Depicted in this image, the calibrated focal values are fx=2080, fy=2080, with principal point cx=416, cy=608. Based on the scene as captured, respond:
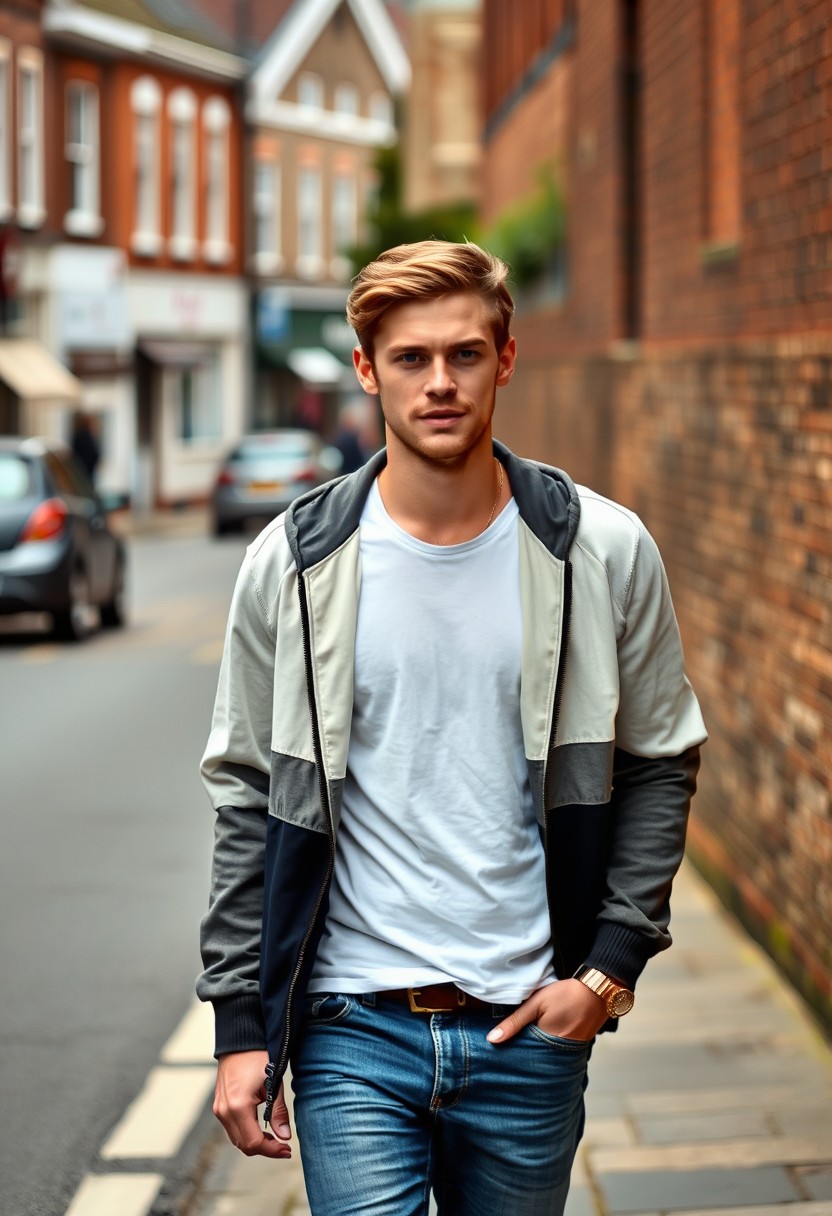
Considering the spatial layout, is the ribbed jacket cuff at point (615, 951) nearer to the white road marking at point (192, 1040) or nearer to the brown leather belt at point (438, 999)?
the brown leather belt at point (438, 999)

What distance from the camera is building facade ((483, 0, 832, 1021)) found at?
6.06 meters

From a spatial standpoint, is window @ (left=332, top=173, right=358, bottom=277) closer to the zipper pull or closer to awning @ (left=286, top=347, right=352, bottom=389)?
awning @ (left=286, top=347, right=352, bottom=389)

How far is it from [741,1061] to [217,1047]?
295cm

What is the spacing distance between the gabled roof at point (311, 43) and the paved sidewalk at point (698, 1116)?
39818mm

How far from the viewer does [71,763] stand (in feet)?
36.2

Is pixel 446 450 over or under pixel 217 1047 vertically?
over

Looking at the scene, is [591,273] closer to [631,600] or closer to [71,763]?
[71,763]

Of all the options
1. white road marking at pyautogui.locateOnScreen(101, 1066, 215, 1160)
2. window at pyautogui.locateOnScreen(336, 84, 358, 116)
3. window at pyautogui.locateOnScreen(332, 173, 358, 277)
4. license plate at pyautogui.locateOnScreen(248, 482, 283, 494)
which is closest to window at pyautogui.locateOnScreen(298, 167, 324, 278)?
window at pyautogui.locateOnScreen(332, 173, 358, 277)

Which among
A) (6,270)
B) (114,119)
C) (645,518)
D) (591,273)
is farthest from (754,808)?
(114,119)

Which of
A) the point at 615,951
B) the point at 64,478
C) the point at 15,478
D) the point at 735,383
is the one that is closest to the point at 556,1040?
the point at 615,951

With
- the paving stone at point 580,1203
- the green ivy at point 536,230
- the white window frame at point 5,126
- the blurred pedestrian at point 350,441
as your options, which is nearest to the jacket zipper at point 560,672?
the paving stone at point 580,1203

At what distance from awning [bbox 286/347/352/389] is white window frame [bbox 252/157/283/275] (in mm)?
2507

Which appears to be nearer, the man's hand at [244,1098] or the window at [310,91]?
the man's hand at [244,1098]

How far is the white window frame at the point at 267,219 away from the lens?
157ft
